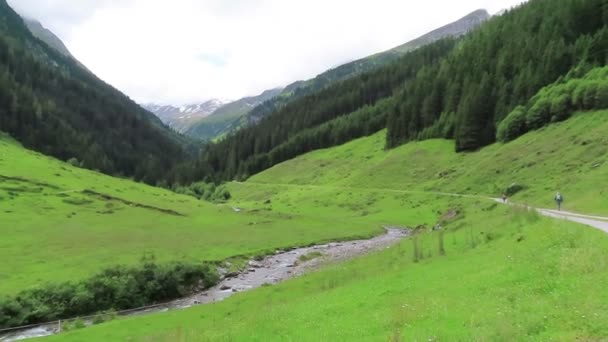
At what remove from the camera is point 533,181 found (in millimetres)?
76688

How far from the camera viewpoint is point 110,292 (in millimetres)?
49000

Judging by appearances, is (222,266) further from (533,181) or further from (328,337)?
(533,181)

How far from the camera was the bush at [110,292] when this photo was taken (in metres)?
43.3

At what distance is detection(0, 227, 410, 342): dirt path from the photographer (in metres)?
42.6

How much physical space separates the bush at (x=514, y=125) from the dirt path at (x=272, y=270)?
133ft

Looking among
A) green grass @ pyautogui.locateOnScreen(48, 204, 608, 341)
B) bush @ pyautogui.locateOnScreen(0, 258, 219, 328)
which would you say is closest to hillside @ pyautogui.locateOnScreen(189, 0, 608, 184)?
green grass @ pyautogui.locateOnScreen(48, 204, 608, 341)

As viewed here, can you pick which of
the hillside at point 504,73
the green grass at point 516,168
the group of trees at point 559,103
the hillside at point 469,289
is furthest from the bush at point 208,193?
the hillside at point 469,289

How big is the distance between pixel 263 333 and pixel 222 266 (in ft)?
136

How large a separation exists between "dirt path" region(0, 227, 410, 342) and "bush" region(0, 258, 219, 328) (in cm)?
172

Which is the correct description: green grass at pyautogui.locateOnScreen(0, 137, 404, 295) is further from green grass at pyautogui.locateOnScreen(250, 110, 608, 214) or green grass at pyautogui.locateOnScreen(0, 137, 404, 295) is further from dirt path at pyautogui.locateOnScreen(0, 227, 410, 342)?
green grass at pyautogui.locateOnScreen(250, 110, 608, 214)

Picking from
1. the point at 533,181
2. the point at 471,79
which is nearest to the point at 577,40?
the point at 471,79

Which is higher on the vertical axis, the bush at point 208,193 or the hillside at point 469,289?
the hillside at point 469,289

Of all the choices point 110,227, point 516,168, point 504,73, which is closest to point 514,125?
point 516,168

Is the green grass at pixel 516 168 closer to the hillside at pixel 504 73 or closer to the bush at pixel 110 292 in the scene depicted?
the hillside at pixel 504 73
